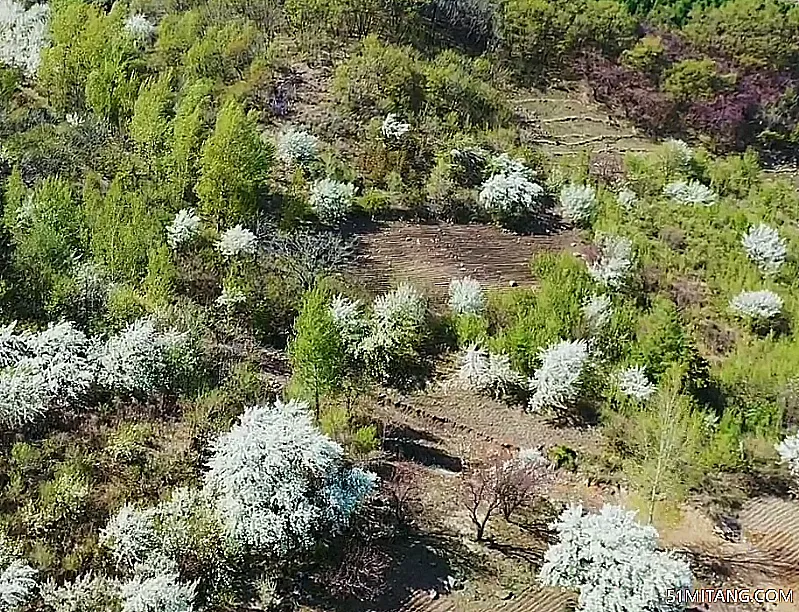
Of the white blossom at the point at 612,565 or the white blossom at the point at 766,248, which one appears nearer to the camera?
the white blossom at the point at 612,565

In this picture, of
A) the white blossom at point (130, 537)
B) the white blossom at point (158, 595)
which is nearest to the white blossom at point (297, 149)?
the white blossom at point (130, 537)

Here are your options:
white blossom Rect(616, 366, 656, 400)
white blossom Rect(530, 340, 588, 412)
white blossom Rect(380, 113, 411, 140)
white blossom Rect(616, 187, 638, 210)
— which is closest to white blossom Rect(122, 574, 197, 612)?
white blossom Rect(530, 340, 588, 412)

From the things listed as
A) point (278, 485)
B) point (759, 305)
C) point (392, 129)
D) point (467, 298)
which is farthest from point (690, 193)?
point (278, 485)

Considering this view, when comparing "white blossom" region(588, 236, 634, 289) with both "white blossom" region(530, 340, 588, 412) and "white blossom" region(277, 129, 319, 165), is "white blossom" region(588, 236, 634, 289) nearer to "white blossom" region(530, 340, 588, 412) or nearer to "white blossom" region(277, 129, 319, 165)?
"white blossom" region(530, 340, 588, 412)

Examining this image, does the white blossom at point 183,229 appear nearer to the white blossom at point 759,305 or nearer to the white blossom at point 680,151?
the white blossom at point 759,305

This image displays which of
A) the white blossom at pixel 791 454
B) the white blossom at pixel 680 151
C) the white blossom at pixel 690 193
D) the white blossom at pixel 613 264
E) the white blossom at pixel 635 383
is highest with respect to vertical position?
the white blossom at pixel 680 151

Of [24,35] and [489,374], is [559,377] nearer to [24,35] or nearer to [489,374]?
[489,374]
